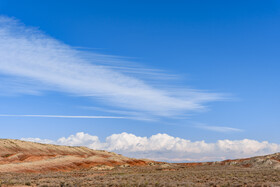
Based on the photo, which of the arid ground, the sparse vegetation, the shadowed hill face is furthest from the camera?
the shadowed hill face

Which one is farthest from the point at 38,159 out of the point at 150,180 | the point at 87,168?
the point at 150,180

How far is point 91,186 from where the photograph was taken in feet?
104

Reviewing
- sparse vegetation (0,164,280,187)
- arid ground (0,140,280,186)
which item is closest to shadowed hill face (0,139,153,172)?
arid ground (0,140,280,186)

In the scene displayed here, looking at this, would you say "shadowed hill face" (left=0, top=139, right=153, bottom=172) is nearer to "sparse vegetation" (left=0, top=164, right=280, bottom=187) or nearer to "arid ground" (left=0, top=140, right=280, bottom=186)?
"arid ground" (left=0, top=140, right=280, bottom=186)

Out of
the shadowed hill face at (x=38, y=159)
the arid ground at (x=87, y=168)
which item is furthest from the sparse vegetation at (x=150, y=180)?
the shadowed hill face at (x=38, y=159)

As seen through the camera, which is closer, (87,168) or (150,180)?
(150,180)

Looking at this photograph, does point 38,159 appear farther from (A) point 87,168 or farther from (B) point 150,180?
(B) point 150,180

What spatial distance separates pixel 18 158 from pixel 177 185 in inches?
2725

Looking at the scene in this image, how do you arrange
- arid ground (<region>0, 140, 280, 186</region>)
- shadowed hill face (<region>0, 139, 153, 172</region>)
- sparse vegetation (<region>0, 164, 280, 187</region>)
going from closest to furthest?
sparse vegetation (<region>0, 164, 280, 187</region>) < arid ground (<region>0, 140, 280, 186</region>) < shadowed hill face (<region>0, 139, 153, 172</region>)

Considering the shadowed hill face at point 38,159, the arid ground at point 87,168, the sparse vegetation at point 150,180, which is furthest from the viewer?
the shadowed hill face at point 38,159

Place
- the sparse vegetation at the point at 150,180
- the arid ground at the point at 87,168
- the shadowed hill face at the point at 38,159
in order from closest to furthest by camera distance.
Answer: the sparse vegetation at the point at 150,180
the arid ground at the point at 87,168
the shadowed hill face at the point at 38,159

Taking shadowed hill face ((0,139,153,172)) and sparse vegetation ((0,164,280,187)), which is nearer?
sparse vegetation ((0,164,280,187))

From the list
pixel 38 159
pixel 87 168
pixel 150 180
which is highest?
pixel 150 180

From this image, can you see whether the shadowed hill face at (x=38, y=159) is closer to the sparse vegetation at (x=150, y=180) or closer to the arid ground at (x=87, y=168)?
the arid ground at (x=87, y=168)
